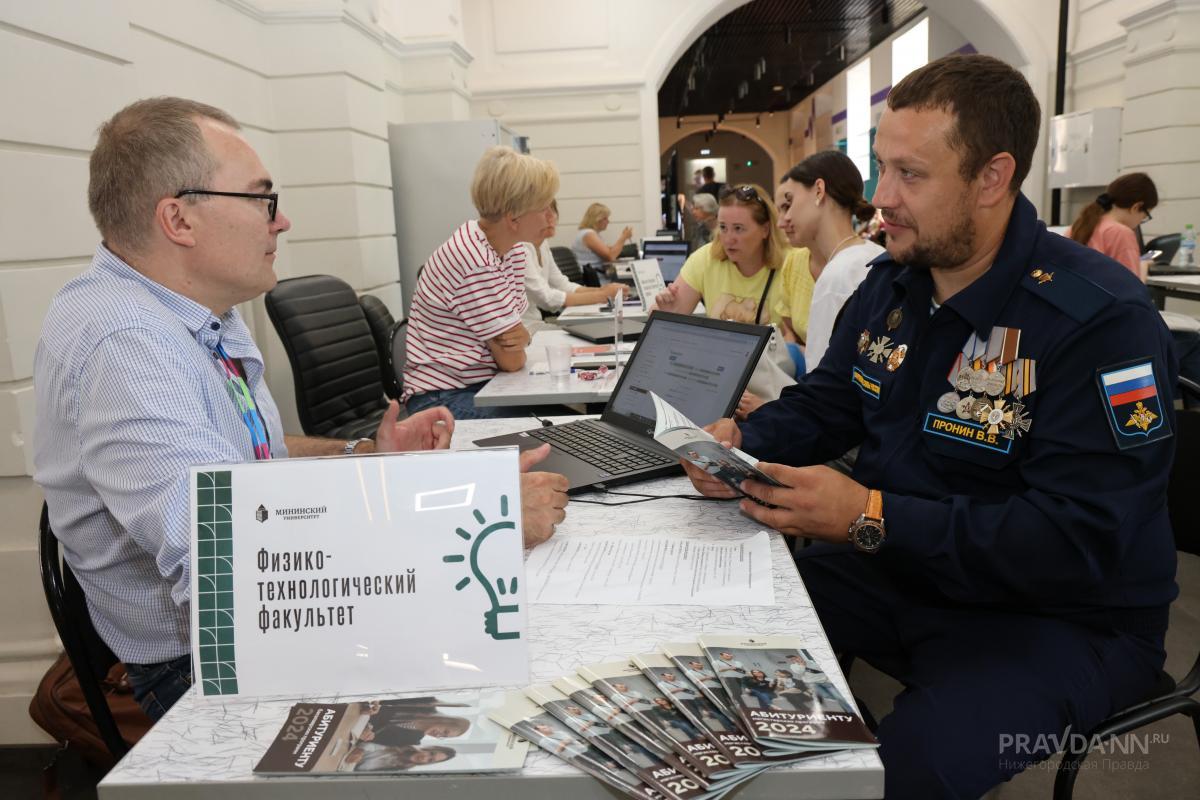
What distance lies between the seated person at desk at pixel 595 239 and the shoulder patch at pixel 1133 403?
274 inches

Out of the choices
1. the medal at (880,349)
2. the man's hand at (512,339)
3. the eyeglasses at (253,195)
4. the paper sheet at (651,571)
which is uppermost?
the eyeglasses at (253,195)

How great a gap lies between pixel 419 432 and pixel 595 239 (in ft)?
22.1

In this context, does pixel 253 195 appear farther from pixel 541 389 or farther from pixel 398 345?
pixel 398 345

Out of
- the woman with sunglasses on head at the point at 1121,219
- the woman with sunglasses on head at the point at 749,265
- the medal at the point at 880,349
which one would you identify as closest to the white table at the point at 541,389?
the woman with sunglasses on head at the point at 749,265

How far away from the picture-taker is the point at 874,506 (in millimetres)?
1250

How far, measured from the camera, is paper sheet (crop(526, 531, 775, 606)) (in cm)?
108

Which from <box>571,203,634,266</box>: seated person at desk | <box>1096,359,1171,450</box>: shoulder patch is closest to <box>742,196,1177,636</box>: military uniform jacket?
<box>1096,359,1171,450</box>: shoulder patch

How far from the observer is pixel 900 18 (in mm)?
11289

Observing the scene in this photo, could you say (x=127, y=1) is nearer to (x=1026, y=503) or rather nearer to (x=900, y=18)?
(x=1026, y=503)

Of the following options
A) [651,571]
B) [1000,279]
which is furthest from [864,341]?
[651,571]

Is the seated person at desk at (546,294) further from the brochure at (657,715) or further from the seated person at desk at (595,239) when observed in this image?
the brochure at (657,715)

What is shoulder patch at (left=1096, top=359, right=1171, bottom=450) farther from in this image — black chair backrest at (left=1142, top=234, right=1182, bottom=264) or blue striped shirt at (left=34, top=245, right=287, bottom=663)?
black chair backrest at (left=1142, top=234, right=1182, bottom=264)

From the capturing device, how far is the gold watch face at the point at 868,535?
124 centimetres

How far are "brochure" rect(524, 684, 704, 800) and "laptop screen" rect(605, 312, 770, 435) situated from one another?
35.9 inches
